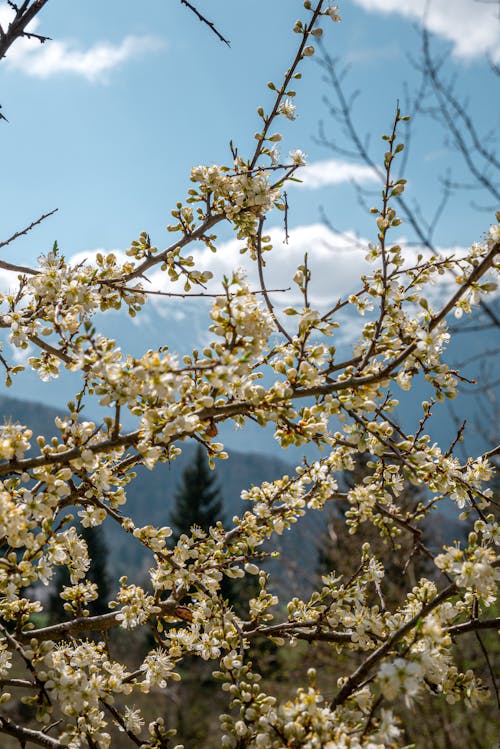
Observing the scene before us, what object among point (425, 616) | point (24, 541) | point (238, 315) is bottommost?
point (425, 616)

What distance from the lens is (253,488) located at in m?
3.12

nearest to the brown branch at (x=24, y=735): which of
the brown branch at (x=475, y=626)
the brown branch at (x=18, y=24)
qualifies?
the brown branch at (x=475, y=626)

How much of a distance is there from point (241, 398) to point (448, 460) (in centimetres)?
108

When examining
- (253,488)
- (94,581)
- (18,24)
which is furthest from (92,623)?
(94,581)

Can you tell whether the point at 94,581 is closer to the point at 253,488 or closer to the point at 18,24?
the point at 253,488

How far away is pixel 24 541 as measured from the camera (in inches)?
81.5

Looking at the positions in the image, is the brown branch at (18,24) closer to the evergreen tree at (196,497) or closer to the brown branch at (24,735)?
the brown branch at (24,735)

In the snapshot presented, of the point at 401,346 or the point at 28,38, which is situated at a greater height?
the point at 28,38

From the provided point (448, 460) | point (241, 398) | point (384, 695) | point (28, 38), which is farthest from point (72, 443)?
point (28, 38)

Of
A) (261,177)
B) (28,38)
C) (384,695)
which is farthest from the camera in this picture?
(261,177)

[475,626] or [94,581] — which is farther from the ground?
[94,581]

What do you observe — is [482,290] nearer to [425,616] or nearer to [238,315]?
[238,315]

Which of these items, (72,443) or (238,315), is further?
(72,443)

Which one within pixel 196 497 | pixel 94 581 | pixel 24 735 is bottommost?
pixel 24 735
